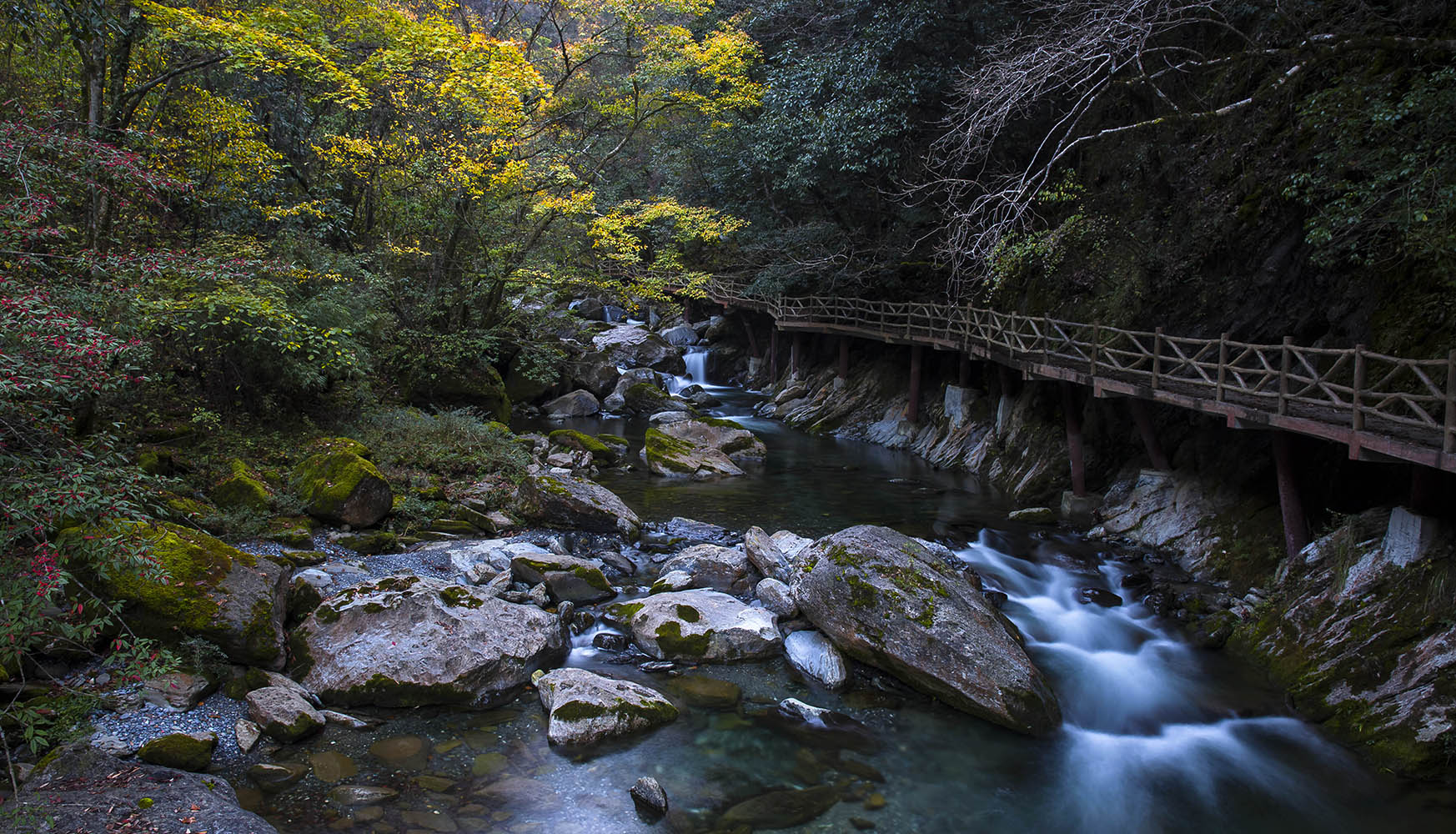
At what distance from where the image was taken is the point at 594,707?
23.4 ft

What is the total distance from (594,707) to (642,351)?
26.0 metres

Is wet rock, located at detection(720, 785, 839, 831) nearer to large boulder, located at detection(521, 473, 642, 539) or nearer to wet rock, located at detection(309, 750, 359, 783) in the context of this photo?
wet rock, located at detection(309, 750, 359, 783)

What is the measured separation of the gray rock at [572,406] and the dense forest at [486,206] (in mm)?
1566

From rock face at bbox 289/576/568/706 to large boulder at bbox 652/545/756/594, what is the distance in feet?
8.40

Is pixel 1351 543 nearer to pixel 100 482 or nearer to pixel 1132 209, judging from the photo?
pixel 1132 209

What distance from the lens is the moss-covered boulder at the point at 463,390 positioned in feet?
59.6

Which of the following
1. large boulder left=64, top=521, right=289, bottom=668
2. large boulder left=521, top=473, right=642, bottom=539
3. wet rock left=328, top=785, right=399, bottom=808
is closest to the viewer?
wet rock left=328, top=785, right=399, bottom=808

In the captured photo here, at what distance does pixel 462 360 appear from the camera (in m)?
19.1

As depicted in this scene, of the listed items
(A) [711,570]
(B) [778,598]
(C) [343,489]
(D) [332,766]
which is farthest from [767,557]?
(D) [332,766]

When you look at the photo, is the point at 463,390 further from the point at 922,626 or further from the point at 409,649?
the point at 922,626

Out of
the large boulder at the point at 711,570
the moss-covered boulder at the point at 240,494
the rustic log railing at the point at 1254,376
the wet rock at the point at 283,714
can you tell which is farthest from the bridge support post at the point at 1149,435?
the moss-covered boulder at the point at 240,494

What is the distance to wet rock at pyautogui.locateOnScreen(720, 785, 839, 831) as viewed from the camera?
19.9ft

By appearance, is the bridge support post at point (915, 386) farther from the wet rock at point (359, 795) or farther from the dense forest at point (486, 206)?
the wet rock at point (359, 795)

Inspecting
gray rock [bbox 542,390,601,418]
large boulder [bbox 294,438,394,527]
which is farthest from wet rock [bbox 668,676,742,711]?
gray rock [bbox 542,390,601,418]
